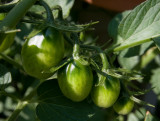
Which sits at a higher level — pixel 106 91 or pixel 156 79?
pixel 106 91

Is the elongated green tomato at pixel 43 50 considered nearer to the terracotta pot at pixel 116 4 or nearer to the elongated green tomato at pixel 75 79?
the elongated green tomato at pixel 75 79

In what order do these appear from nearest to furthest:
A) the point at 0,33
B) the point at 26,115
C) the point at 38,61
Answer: the point at 0,33
the point at 38,61
the point at 26,115

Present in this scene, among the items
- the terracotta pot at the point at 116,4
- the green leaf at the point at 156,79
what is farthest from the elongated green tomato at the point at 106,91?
the terracotta pot at the point at 116,4

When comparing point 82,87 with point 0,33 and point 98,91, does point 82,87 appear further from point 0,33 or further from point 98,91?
point 0,33

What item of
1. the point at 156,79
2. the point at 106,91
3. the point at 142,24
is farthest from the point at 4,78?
the point at 156,79

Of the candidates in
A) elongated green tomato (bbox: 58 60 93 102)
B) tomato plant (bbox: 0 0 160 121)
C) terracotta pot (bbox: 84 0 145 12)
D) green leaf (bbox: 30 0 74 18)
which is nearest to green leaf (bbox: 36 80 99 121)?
tomato plant (bbox: 0 0 160 121)

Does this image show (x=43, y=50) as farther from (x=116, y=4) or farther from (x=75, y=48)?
(x=116, y=4)

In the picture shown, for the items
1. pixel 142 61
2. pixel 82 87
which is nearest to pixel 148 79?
pixel 142 61

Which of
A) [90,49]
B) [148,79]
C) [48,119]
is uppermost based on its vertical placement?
[90,49]
